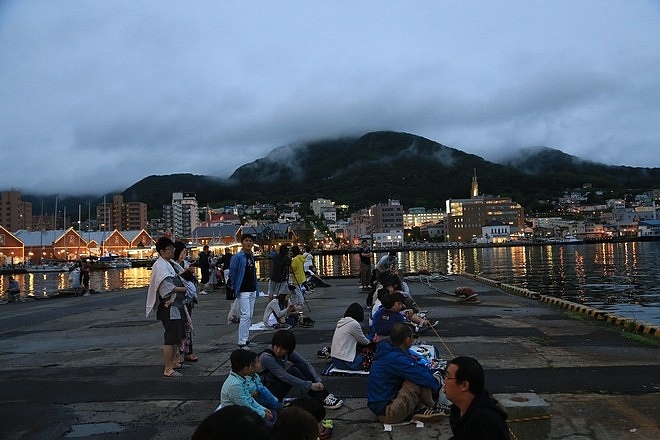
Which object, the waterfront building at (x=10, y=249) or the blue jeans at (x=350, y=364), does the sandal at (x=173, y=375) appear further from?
the waterfront building at (x=10, y=249)

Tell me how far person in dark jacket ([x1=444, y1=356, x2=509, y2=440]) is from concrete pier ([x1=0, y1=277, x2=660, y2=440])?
5.39 ft

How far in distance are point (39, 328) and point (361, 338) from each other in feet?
32.9

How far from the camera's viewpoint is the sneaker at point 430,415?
17.2ft

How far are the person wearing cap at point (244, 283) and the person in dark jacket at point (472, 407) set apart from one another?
249 inches

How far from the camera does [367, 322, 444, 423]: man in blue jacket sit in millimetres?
5238

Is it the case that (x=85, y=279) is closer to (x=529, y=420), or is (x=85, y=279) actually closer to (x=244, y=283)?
(x=244, y=283)

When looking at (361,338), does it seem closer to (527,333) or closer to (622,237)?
(527,333)

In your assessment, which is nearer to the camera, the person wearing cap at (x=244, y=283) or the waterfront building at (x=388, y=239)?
the person wearing cap at (x=244, y=283)

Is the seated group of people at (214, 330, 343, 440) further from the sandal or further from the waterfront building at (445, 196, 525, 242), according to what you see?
the waterfront building at (445, 196, 525, 242)

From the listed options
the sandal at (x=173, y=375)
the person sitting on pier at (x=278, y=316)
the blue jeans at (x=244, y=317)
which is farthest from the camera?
the person sitting on pier at (x=278, y=316)

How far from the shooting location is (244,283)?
930 centimetres

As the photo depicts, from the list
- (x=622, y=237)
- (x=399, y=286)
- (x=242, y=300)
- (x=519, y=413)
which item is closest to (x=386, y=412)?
(x=519, y=413)

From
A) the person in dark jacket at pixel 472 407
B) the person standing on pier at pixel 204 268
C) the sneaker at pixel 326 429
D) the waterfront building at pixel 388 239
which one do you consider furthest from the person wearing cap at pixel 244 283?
the waterfront building at pixel 388 239

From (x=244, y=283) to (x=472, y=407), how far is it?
6833 mm
